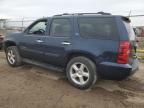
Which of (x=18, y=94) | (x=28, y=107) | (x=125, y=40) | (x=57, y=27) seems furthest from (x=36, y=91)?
(x=125, y=40)

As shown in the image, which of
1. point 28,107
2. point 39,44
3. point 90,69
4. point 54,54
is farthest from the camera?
point 39,44

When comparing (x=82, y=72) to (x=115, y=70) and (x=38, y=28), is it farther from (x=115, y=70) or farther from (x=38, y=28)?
(x=38, y=28)

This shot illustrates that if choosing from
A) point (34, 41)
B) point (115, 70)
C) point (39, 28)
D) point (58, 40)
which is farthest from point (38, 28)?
point (115, 70)

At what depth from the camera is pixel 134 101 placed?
5.14 metres

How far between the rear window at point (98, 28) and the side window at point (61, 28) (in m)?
0.37

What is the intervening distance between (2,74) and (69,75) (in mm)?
2291

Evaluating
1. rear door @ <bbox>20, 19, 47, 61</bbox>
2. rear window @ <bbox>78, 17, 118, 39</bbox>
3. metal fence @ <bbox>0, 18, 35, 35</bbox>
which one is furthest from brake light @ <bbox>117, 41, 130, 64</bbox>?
metal fence @ <bbox>0, 18, 35, 35</bbox>

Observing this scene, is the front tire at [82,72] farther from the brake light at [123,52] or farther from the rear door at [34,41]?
the rear door at [34,41]

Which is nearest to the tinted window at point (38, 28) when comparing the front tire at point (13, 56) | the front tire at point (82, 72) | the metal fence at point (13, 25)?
the front tire at point (13, 56)

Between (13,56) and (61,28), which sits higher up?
(61,28)

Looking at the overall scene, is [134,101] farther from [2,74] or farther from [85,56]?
[2,74]

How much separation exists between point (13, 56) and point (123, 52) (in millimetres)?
4013

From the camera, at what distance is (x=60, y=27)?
6324mm

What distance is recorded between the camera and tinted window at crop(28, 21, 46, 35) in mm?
6827
